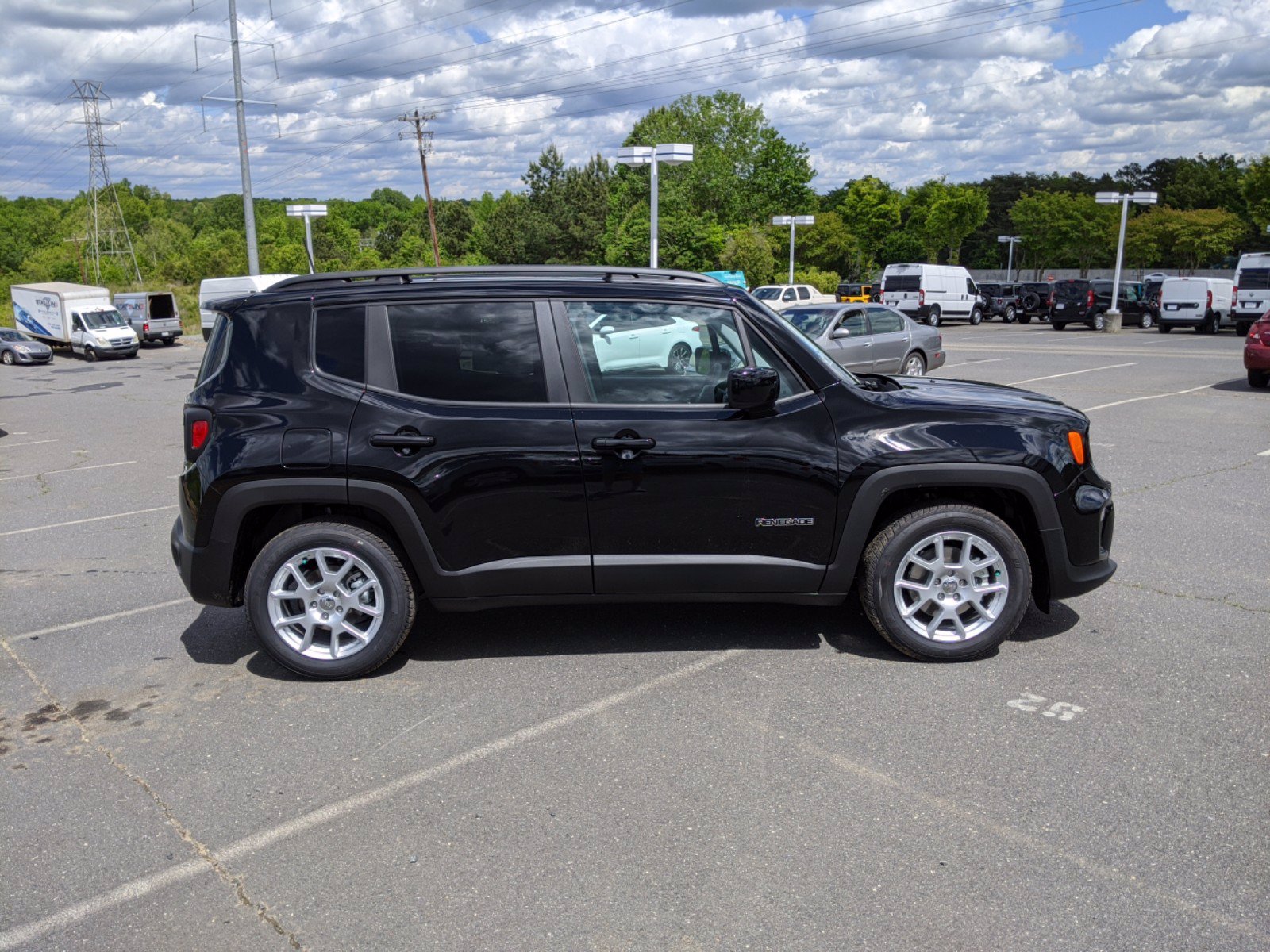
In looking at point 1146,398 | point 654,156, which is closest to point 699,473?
point 1146,398

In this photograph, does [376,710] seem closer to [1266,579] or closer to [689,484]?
[689,484]

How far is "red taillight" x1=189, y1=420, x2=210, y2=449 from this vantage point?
186 inches

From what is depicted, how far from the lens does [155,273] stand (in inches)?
3361

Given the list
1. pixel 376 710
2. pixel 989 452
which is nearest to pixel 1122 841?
pixel 989 452

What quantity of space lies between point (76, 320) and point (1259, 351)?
3582 cm

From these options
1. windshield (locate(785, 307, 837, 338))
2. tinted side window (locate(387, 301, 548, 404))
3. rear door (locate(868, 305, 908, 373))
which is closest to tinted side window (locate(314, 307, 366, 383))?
tinted side window (locate(387, 301, 548, 404))

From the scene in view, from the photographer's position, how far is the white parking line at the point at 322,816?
3018mm

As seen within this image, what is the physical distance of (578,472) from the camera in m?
4.63

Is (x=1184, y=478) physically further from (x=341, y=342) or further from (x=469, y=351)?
(x=341, y=342)

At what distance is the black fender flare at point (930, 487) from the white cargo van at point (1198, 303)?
32946 mm

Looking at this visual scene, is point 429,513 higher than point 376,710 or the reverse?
higher

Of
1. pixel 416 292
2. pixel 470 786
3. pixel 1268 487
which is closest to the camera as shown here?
pixel 470 786

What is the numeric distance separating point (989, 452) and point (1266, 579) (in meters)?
2.61

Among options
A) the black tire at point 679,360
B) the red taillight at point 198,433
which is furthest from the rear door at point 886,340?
the red taillight at point 198,433
